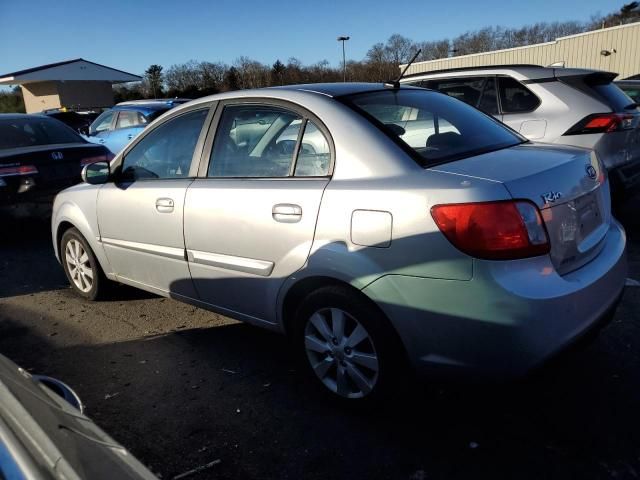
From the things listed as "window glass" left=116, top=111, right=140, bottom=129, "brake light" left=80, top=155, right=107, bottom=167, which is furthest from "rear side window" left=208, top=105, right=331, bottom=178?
"window glass" left=116, top=111, right=140, bottom=129

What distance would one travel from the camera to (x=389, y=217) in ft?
7.84

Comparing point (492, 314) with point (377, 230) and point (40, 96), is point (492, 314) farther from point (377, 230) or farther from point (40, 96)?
point (40, 96)

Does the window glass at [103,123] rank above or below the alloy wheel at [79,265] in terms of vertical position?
above

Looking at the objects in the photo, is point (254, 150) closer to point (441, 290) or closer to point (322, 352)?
point (322, 352)

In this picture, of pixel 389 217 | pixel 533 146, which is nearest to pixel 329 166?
pixel 389 217

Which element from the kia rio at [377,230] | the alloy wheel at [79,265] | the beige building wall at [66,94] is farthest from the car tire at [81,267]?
the beige building wall at [66,94]

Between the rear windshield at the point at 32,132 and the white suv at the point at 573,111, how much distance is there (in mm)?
5348

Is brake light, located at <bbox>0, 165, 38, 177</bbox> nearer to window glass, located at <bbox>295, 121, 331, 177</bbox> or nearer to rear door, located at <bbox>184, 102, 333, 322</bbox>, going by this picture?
rear door, located at <bbox>184, 102, 333, 322</bbox>

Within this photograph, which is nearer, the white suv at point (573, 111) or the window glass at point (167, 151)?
the window glass at point (167, 151)

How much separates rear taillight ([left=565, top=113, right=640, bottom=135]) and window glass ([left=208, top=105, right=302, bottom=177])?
3.50m

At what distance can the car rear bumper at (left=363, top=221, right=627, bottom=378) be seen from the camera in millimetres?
2176

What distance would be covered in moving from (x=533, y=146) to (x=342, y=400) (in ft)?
5.79

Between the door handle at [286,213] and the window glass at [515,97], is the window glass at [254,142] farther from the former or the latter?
the window glass at [515,97]

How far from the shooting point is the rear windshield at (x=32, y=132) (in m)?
6.57
